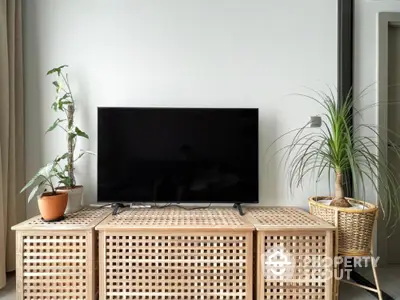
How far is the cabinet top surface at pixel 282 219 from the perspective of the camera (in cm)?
131

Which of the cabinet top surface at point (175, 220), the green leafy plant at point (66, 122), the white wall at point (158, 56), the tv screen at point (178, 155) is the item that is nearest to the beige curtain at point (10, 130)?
the white wall at point (158, 56)

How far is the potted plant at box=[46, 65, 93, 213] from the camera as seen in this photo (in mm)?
1557

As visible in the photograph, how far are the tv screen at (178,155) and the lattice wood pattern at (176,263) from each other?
0.31 m

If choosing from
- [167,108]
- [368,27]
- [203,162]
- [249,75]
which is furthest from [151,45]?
[368,27]

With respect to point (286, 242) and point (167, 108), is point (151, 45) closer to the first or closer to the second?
point (167, 108)

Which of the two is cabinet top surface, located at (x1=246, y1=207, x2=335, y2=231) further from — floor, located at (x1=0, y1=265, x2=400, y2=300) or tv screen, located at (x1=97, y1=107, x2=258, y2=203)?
floor, located at (x1=0, y1=265, x2=400, y2=300)

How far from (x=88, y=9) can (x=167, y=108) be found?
3.33 feet

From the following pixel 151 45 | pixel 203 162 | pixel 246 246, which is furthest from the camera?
pixel 151 45

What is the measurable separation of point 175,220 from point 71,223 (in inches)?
23.9

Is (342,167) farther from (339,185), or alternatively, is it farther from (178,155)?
(178,155)

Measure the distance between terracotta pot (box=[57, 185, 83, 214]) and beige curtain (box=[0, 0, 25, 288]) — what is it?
0.40m

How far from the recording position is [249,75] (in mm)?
1755

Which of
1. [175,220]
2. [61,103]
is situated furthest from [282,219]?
[61,103]

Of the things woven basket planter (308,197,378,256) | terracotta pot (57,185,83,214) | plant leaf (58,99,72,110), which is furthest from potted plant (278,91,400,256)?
plant leaf (58,99,72,110)
